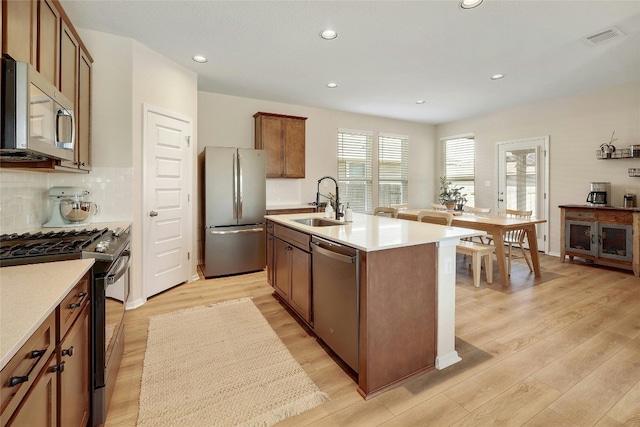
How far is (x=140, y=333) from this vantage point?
2590 mm

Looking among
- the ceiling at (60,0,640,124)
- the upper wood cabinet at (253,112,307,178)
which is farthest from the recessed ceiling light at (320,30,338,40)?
the upper wood cabinet at (253,112,307,178)

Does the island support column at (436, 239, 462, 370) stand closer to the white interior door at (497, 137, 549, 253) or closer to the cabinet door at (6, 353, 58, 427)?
the cabinet door at (6, 353, 58, 427)

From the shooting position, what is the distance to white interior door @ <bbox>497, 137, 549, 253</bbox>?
18.2 ft

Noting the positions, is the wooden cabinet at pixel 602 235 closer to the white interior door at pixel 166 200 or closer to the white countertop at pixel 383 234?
the white countertop at pixel 383 234

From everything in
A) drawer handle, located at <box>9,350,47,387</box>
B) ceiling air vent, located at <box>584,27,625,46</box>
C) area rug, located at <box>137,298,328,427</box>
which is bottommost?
area rug, located at <box>137,298,328,427</box>

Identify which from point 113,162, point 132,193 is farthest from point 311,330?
point 113,162

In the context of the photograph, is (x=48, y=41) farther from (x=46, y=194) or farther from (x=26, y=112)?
(x=46, y=194)

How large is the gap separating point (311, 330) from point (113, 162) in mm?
2582

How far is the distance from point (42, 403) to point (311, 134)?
17.7 ft

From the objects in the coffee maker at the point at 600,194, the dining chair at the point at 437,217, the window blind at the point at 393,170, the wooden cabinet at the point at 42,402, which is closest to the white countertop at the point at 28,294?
the wooden cabinet at the point at 42,402

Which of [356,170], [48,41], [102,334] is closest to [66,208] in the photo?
[48,41]

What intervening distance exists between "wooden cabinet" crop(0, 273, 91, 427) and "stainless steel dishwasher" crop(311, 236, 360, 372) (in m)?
1.35

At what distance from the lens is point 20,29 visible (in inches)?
64.1

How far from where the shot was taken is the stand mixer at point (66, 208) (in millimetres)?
2529
